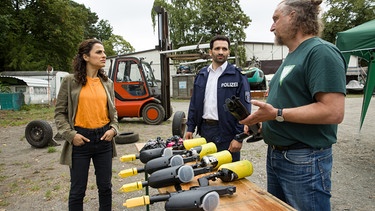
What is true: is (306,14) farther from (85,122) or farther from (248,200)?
(85,122)

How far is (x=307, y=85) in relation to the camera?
5.24 ft

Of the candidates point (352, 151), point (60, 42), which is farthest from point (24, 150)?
point (60, 42)

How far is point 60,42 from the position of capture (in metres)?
27.6

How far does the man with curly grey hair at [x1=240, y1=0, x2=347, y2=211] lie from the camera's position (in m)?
1.48

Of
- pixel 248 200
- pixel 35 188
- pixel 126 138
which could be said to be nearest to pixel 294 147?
pixel 248 200

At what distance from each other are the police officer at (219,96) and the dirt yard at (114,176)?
4.37 ft

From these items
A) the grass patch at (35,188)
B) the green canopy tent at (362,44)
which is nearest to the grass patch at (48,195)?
the grass patch at (35,188)

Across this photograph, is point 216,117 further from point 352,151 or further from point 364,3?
point 364,3

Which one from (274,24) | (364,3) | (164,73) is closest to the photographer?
(274,24)

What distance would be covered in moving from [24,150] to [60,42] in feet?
77.5

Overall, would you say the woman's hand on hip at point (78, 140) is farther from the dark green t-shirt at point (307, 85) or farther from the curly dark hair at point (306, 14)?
the curly dark hair at point (306, 14)

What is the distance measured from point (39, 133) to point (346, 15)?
36.3 metres

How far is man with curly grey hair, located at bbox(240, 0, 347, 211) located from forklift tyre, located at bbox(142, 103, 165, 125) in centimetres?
840

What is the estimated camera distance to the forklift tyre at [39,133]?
6880 mm
